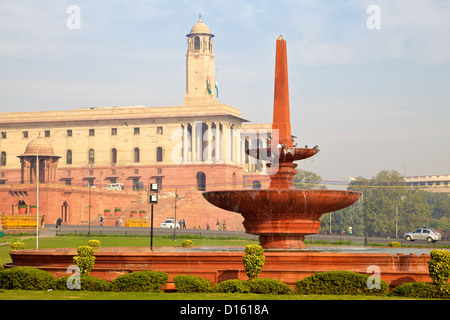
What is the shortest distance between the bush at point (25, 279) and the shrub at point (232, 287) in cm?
381

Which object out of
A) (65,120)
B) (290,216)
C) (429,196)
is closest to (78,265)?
(290,216)

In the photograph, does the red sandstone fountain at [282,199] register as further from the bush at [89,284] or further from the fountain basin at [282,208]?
the bush at [89,284]

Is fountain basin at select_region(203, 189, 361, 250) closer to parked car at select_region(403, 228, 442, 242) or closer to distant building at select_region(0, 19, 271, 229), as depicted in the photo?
parked car at select_region(403, 228, 442, 242)

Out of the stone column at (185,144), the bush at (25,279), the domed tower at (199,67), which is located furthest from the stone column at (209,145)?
the bush at (25,279)

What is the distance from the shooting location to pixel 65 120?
101688mm

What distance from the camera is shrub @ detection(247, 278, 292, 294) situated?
1495 centimetres

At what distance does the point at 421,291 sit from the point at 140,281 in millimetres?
5875

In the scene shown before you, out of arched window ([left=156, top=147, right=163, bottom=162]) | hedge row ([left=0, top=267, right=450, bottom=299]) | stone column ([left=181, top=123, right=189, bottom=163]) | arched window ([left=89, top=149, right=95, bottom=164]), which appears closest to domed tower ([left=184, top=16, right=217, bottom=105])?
stone column ([left=181, top=123, right=189, bottom=163])

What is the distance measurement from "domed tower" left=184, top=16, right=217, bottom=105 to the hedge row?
85.3m

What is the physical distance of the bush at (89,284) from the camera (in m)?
15.5

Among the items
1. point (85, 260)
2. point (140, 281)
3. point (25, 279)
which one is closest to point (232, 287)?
point (140, 281)

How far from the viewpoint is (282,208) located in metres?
18.6
